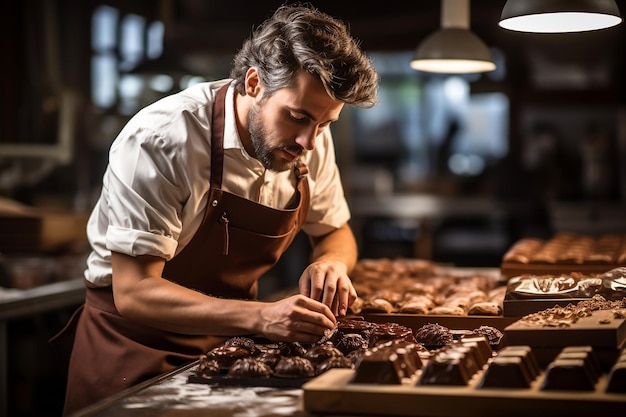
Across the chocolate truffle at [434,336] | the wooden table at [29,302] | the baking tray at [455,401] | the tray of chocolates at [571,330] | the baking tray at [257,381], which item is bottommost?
the wooden table at [29,302]

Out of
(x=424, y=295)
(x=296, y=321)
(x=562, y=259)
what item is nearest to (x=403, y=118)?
(x=562, y=259)

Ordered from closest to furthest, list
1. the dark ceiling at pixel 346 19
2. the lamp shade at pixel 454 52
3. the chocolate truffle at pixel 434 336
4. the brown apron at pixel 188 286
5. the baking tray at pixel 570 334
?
the baking tray at pixel 570 334, the chocolate truffle at pixel 434 336, the brown apron at pixel 188 286, the lamp shade at pixel 454 52, the dark ceiling at pixel 346 19

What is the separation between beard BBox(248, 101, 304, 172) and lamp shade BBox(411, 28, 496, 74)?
4.14 ft

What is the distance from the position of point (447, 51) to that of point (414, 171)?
7111mm

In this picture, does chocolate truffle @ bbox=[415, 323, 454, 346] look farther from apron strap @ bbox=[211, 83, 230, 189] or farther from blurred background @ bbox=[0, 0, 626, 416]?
blurred background @ bbox=[0, 0, 626, 416]

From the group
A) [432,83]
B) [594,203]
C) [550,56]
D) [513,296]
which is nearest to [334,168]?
[513,296]

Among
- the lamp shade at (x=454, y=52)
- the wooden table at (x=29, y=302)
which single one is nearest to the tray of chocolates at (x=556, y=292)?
the lamp shade at (x=454, y=52)

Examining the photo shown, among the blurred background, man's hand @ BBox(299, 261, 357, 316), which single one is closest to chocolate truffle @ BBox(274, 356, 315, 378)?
man's hand @ BBox(299, 261, 357, 316)

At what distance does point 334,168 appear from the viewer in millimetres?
3498

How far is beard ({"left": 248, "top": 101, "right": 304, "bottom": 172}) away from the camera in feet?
9.07

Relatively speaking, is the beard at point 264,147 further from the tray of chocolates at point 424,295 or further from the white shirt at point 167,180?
the tray of chocolates at point 424,295

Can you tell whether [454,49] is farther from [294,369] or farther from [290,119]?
[294,369]

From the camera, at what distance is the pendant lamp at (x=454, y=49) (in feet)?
12.6

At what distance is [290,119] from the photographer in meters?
2.71
